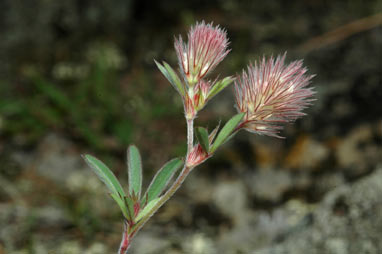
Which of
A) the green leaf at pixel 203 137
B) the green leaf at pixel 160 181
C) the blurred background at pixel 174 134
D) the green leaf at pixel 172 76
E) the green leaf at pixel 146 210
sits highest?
the blurred background at pixel 174 134

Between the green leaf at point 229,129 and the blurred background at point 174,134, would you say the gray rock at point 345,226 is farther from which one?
the green leaf at point 229,129

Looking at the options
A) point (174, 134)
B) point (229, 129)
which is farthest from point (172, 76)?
point (174, 134)

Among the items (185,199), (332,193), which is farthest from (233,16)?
(332,193)

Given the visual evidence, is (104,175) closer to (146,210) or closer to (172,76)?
(146,210)

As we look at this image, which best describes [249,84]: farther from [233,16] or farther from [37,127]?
[233,16]

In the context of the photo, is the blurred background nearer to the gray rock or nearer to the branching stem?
the gray rock

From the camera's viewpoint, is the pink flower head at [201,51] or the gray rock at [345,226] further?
the gray rock at [345,226]

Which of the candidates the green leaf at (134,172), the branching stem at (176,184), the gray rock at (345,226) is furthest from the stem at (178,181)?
the gray rock at (345,226)
